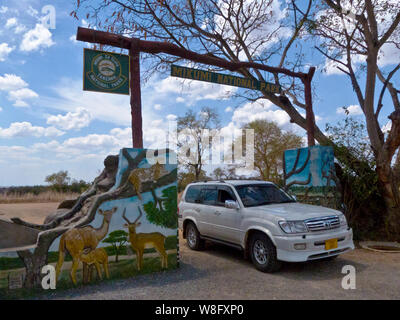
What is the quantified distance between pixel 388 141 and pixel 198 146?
24424mm

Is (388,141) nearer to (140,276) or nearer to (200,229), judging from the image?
(200,229)

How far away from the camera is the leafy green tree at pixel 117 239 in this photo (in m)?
5.66

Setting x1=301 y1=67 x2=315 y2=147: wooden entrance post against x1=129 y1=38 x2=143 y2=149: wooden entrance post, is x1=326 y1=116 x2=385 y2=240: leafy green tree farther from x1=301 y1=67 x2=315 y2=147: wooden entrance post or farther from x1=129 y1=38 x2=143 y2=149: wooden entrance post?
x1=129 y1=38 x2=143 y2=149: wooden entrance post

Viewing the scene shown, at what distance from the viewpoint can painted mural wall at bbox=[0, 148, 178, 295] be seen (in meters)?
5.15

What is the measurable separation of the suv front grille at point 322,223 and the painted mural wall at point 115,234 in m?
2.67

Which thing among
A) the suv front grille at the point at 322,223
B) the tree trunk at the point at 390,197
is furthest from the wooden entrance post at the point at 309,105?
the suv front grille at the point at 322,223

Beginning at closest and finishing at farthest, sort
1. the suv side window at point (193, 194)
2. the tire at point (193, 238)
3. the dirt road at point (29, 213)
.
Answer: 1. the tire at point (193, 238)
2. the suv side window at point (193, 194)
3. the dirt road at point (29, 213)

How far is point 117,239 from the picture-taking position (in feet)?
18.8

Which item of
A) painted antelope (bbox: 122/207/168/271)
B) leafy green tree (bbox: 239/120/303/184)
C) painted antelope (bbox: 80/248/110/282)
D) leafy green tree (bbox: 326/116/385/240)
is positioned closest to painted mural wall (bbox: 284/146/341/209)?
leafy green tree (bbox: 326/116/385/240)

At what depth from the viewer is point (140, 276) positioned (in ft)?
19.3

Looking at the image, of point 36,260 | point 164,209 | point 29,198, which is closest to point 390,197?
point 164,209

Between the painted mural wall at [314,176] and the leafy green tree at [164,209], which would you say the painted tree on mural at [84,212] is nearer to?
the leafy green tree at [164,209]

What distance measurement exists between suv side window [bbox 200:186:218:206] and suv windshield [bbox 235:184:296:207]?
0.70 metres
